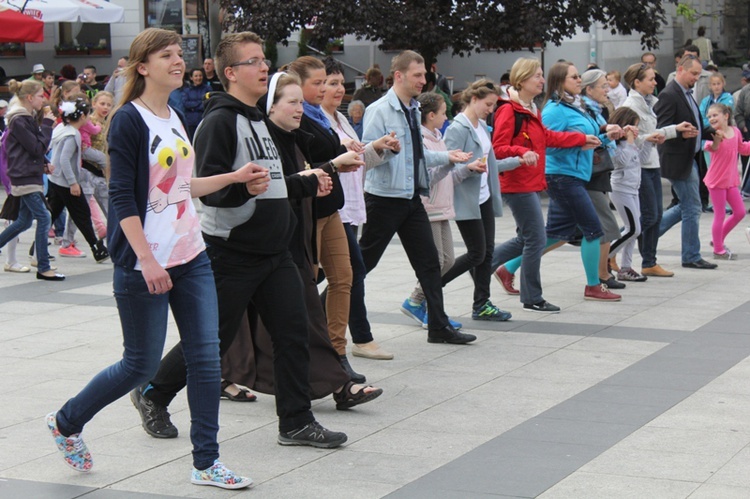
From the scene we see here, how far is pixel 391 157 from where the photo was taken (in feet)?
25.0

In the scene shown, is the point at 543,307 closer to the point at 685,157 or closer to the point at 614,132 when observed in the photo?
the point at 614,132

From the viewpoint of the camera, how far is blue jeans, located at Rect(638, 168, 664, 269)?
11.1 m

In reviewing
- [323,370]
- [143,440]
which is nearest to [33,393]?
[143,440]

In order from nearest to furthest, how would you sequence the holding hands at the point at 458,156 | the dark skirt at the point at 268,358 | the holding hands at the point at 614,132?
the dark skirt at the point at 268,358
the holding hands at the point at 458,156
the holding hands at the point at 614,132

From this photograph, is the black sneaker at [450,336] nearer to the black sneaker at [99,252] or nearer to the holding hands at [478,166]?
the holding hands at [478,166]

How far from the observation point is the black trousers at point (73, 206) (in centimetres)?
1230

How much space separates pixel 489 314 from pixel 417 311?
552mm

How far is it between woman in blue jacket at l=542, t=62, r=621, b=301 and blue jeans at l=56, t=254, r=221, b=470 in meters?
4.97

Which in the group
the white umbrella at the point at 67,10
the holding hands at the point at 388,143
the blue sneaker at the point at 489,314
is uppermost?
the white umbrella at the point at 67,10

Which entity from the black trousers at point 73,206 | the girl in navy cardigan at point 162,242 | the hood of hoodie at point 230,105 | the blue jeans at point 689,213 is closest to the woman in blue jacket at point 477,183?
the hood of hoodie at point 230,105

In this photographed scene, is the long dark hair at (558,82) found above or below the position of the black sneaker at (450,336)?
above

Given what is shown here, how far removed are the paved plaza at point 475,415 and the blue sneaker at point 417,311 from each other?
0.10 m

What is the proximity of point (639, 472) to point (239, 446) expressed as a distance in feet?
6.04

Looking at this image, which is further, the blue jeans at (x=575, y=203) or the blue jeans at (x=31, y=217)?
the blue jeans at (x=31, y=217)
